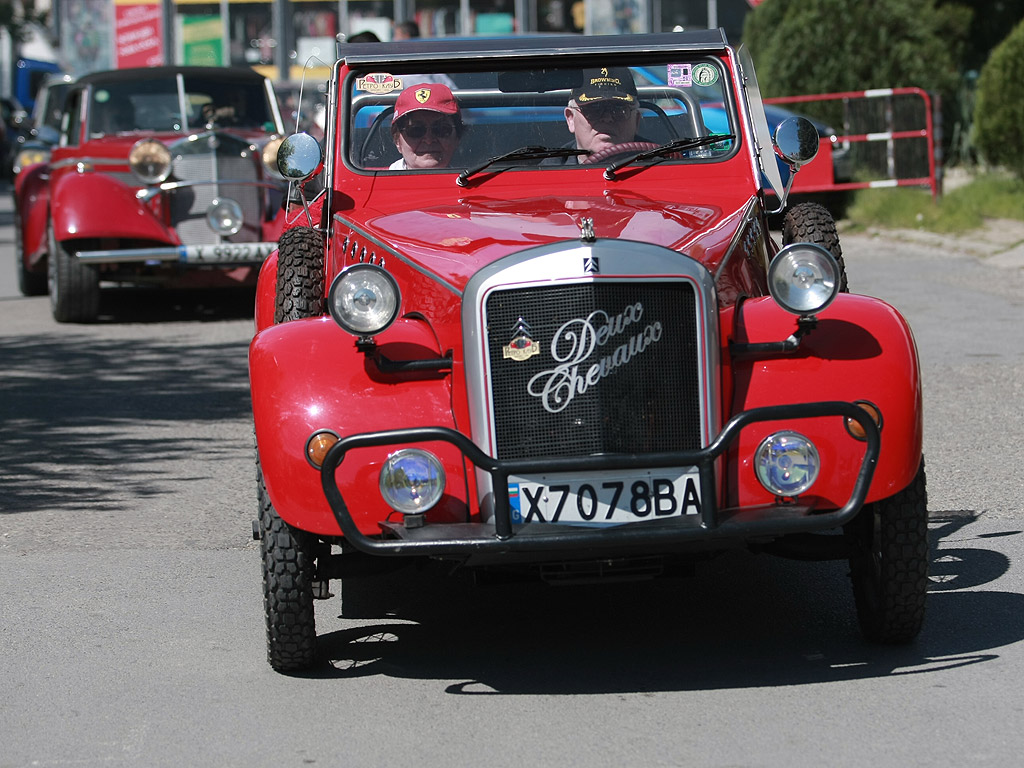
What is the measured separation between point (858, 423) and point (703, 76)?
6.91 feet

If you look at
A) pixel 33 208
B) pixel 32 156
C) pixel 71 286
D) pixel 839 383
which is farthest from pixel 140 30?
pixel 839 383

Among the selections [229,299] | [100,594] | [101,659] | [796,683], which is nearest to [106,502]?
[100,594]

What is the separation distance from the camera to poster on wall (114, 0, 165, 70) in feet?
96.4

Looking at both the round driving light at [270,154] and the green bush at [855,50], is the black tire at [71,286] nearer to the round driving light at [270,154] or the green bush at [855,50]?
the round driving light at [270,154]

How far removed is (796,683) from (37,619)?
2.41 meters

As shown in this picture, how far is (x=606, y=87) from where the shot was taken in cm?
565

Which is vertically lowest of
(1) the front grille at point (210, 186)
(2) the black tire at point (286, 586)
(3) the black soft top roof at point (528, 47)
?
(2) the black tire at point (286, 586)

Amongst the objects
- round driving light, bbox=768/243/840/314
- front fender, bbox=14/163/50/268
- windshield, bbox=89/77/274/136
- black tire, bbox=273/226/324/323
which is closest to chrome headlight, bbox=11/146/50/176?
front fender, bbox=14/163/50/268

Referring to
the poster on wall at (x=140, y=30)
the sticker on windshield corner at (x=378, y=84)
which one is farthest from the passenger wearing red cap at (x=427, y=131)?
the poster on wall at (x=140, y=30)

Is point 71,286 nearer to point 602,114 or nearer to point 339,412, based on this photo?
point 602,114

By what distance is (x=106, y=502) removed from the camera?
6.45m

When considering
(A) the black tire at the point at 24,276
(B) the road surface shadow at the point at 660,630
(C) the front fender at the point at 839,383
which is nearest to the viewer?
(C) the front fender at the point at 839,383

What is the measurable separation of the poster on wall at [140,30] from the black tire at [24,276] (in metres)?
16.8

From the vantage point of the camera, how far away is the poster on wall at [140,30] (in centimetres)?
2938
